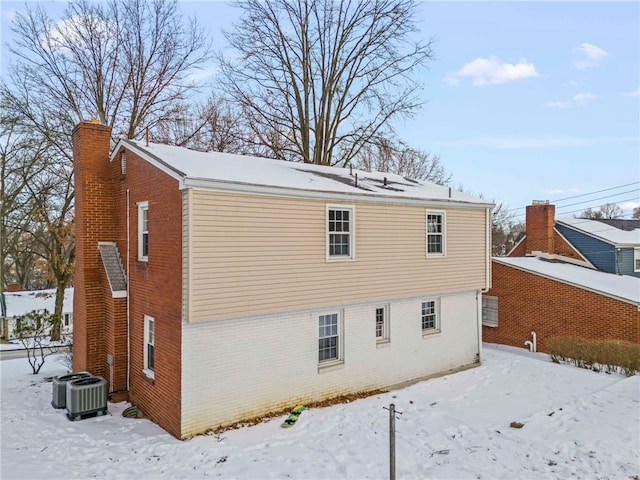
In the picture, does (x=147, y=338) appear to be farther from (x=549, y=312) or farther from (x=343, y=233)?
(x=549, y=312)

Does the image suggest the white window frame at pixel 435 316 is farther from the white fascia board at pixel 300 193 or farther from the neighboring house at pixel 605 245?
the neighboring house at pixel 605 245

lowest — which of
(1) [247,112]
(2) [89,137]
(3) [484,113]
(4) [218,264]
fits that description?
(4) [218,264]

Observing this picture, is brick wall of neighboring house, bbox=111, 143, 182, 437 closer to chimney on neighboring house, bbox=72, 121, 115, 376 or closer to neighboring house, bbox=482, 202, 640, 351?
chimney on neighboring house, bbox=72, 121, 115, 376

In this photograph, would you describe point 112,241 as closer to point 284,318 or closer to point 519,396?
point 284,318

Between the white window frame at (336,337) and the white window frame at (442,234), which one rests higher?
the white window frame at (442,234)

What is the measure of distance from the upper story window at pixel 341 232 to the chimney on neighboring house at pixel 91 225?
21.5 ft

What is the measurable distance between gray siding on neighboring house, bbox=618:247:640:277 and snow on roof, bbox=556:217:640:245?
1.62 ft

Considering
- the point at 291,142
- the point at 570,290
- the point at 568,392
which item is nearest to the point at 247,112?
the point at 291,142

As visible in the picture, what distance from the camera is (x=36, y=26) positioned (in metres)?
21.6

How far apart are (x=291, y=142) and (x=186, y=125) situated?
6492mm

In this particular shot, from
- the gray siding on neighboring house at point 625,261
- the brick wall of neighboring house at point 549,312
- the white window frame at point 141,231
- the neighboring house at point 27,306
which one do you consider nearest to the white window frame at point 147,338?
the white window frame at point 141,231

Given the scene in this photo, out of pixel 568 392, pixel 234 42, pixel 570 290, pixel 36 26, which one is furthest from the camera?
pixel 234 42

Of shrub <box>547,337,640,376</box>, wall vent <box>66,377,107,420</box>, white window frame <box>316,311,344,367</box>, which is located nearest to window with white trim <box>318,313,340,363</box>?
white window frame <box>316,311,344,367</box>

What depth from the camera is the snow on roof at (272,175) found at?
9266 millimetres
